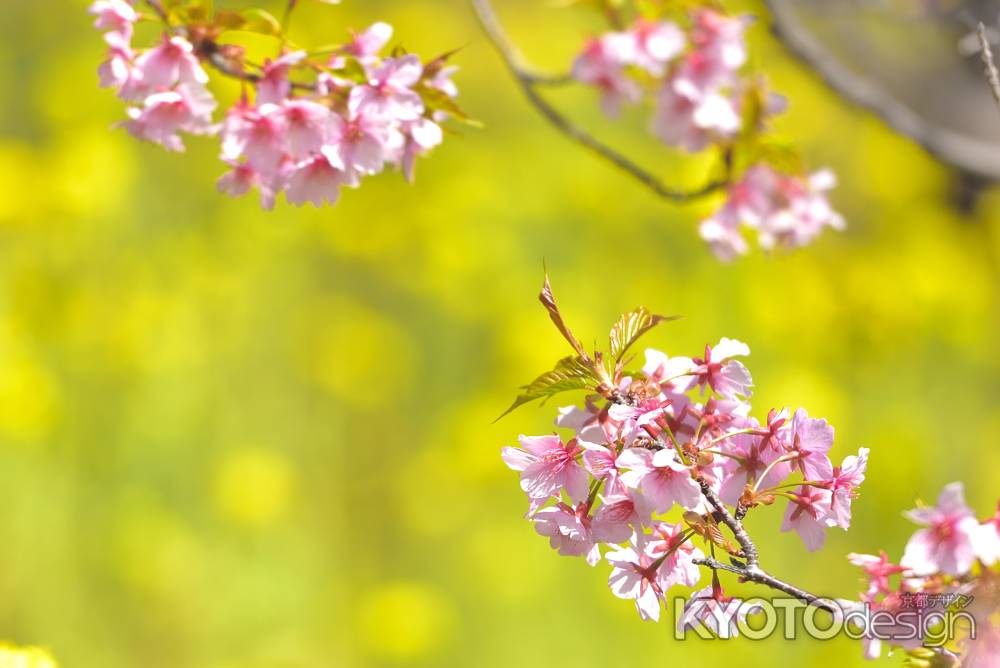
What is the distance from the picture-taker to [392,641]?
2514 millimetres

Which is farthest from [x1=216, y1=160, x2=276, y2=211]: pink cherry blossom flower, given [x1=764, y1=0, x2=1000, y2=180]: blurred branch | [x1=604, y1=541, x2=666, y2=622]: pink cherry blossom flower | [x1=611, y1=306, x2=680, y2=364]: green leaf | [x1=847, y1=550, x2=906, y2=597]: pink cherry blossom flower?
[x1=764, y1=0, x2=1000, y2=180]: blurred branch

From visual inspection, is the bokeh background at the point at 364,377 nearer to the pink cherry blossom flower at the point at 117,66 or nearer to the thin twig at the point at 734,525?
the pink cherry blossom flower at the point at 117,66

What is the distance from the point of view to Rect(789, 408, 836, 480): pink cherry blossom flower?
785 mm

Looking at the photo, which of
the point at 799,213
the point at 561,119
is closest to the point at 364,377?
the point at 561,119

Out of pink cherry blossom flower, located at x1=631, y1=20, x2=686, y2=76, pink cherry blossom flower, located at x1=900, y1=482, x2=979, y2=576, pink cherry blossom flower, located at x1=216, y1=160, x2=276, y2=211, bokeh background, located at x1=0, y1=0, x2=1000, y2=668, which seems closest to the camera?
pink cherry blossom flower, located at x1=900, y1=482, x2=979, y2=576

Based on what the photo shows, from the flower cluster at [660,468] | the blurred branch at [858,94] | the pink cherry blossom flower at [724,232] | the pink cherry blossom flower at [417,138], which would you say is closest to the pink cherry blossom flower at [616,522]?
the flower cluster at [660,468]

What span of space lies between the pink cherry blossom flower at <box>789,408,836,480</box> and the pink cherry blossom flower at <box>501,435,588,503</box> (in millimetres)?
175

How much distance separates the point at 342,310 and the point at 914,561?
106 inches

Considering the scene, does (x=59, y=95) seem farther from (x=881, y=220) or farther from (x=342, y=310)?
(x=881, y=220)

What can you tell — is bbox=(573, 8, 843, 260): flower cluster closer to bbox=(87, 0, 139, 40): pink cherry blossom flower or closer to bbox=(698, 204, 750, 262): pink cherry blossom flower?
bbox=(698, 204, 750, 262): pink cherry blossom flower

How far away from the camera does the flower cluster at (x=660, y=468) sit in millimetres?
759

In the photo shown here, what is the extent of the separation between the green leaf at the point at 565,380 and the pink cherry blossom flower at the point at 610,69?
2.66ft

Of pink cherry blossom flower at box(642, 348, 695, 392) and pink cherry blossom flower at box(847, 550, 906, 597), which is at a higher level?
pink cherry blossom flower at box(642, 348, 695, 392)

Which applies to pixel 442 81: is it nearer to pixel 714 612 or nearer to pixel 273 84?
pixel 273 84
